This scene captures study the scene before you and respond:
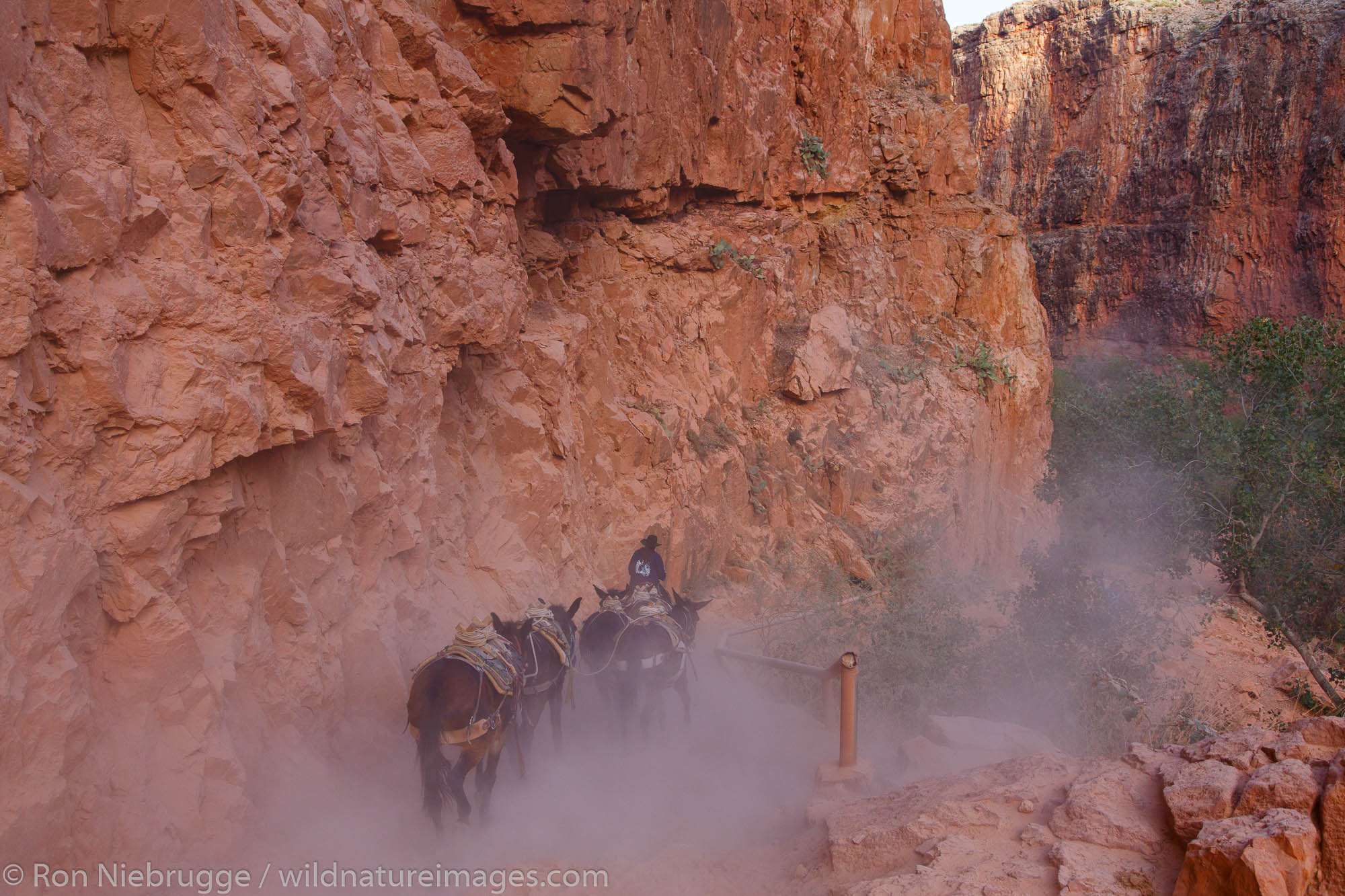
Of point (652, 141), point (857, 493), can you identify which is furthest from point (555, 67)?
point (857, 493)

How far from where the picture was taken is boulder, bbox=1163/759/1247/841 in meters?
→ 3.77

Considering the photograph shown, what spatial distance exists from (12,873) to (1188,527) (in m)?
12.2

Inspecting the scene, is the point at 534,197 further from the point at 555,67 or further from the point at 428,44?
the point at 428,44

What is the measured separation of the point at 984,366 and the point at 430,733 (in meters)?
16.3

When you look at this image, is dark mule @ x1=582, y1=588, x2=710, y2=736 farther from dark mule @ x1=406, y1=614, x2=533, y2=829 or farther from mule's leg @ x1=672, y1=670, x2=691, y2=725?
dark mule @ x1=406, y1=614, x2=533, y2=829

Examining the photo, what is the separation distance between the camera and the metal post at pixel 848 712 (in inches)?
273

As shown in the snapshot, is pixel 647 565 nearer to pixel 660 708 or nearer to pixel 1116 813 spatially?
pixel 660 708

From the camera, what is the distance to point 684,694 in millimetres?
8414

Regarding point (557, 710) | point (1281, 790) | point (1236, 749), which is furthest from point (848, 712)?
point (1281, 790)

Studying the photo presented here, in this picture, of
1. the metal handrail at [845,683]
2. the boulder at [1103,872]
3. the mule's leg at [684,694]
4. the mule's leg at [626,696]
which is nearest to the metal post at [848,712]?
the metal handrail at [845,683]

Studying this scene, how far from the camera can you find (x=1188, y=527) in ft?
36.6

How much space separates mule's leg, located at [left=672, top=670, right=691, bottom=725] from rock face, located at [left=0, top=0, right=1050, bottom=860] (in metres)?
1.92

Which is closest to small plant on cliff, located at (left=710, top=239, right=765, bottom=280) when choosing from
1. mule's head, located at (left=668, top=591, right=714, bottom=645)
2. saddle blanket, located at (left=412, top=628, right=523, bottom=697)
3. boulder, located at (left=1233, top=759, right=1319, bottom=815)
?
mule's head, located at (left=668, top=591, right=714, bottom=645)

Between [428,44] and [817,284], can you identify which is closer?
[428,44]
